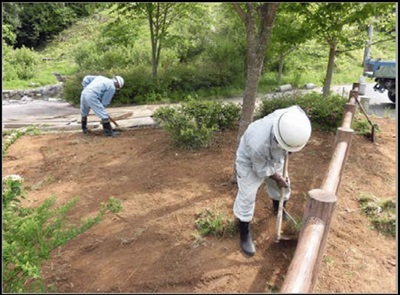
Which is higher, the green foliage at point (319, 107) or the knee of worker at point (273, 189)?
the green foliage at point (319, 107)

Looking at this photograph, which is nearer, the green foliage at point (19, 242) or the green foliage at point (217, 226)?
the green foliage at point (19, 242)

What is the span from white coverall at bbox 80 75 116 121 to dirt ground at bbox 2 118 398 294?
0.59 meters

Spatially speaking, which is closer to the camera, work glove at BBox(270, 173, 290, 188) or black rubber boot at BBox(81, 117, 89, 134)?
work glove at BBox(270, 173, 290, 188)

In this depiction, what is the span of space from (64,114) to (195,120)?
4.69m

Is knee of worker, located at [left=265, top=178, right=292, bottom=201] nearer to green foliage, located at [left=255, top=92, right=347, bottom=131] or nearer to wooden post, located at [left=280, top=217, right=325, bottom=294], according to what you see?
wooden post, located at [left=280, top=217, right=325, bottom=294]

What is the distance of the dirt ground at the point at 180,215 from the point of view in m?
2.88

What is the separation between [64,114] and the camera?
8.77 m

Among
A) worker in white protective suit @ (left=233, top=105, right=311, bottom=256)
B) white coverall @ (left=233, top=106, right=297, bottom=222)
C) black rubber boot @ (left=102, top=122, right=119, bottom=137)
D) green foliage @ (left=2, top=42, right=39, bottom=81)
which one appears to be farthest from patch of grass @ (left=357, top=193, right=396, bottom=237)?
green foliage @ (left=2, top=42, right=39, bottom=81)

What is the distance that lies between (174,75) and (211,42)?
8.55 feet

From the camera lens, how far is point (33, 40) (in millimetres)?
15477

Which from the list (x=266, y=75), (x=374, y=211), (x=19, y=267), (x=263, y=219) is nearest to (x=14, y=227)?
(x=19, y=267)

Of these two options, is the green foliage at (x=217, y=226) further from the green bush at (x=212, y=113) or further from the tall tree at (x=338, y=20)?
the tall tree at (x=338, y=20)

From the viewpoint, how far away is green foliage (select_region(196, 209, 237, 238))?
3416 millimetres

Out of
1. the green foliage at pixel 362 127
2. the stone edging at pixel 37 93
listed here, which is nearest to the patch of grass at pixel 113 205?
the green foliage at pixel 362 127
